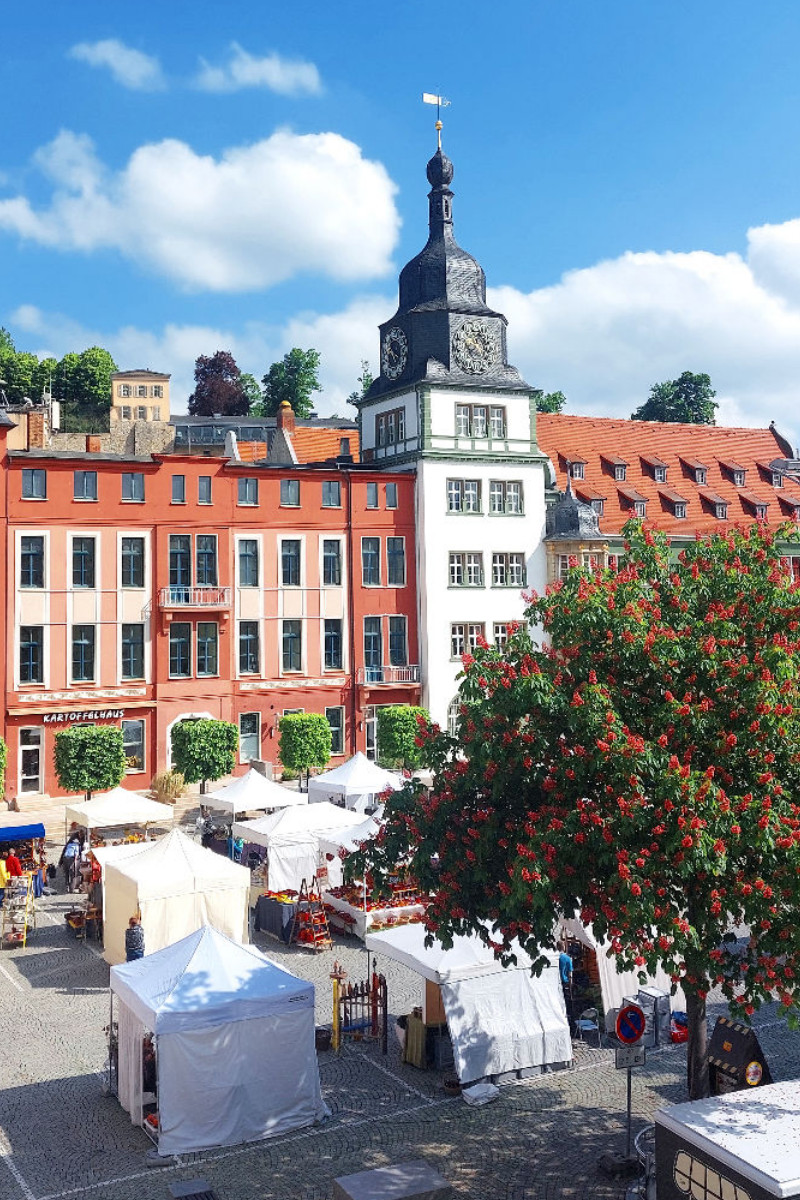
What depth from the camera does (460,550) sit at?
158 feet

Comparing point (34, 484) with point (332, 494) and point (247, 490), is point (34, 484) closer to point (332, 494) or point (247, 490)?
point (247, 490)

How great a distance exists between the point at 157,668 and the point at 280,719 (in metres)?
4.75

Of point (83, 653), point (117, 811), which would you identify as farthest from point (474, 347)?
point (117, 811)

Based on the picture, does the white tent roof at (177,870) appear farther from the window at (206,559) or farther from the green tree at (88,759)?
the window at (206,559)

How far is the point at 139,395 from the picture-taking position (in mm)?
113875

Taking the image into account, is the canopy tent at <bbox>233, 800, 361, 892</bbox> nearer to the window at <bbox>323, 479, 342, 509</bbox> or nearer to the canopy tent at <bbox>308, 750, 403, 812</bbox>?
the canopy tent at <bbox>308, 750, 403, 812</bbox>

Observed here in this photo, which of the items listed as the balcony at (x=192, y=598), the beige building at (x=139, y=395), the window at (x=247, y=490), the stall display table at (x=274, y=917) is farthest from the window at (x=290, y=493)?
the beige building at (x=139, y=395)

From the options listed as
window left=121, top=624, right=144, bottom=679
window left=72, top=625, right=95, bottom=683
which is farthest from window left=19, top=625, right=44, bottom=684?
window left=121, top=624, right=144, bottom=679

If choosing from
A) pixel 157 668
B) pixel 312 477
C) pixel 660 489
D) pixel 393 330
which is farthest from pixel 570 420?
pixel 157 668

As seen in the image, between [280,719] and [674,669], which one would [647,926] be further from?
[280,719]

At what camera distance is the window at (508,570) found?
161ft

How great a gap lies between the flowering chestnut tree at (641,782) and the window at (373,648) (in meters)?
31.9

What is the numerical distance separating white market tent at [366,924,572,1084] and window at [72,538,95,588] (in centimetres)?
2606

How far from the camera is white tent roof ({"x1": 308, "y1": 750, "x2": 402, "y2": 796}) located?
33.0m
